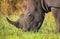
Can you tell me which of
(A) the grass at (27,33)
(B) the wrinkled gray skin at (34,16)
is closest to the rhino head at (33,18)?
(B) the wrinkled gray skin at (34,16)

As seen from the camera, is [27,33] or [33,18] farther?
[33,18]

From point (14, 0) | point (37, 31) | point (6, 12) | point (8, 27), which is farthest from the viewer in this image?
point (14, 0)

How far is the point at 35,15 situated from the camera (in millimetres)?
9297

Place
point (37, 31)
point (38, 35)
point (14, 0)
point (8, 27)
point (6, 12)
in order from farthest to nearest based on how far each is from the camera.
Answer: point (14, 0) < point (6, 12) < point (8, 27) < point (37, 31) < point (38, 35)

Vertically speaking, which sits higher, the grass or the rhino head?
the rhino head

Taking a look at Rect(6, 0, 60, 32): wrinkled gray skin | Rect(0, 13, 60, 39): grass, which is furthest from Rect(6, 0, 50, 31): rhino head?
Rect(0, 13, 60, 39): grass

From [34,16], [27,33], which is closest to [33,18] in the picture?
[34,16]

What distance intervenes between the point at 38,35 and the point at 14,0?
281 inches

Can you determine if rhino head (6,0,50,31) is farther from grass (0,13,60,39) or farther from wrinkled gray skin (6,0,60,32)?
grass (0,13,60,39)

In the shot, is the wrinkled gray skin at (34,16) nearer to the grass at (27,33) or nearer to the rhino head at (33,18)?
the rhino head at (33,18)

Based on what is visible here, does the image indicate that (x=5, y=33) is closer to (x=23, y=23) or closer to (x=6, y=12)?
(x=23, y=23)

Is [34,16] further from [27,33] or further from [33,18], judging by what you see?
[27,33]

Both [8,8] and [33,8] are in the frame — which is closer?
[33,8]

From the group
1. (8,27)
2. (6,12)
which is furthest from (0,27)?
(6,12)
